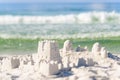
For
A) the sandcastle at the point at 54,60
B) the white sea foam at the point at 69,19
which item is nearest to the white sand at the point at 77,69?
the sandcastle at the point at 54,60

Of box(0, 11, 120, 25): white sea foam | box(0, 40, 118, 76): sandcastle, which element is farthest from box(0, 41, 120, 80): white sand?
box(0, 11, 120, 25): white sea foam

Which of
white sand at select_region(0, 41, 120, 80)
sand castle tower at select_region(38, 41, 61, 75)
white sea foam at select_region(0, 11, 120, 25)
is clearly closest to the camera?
white sand at select_region(0, 41, 120, 80)

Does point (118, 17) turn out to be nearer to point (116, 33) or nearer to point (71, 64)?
point (116, 33)

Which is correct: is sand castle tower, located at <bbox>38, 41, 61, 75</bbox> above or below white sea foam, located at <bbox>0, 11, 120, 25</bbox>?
below

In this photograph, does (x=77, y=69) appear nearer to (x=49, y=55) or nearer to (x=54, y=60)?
(x=54, y=60)

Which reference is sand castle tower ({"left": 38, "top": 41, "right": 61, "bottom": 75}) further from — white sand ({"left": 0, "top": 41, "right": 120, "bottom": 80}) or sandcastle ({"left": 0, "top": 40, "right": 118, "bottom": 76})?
white sand ({"left": 0, "top": 41, "right": 120, "bottom": 80})

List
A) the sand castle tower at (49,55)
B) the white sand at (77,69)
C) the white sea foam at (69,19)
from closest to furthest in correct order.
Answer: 1. the white sand at (77,69)
2. the sand castle tower at (49,55)
3. the white sea foam at (69,19)

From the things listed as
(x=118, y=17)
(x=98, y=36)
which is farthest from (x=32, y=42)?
(x=118, y=17)

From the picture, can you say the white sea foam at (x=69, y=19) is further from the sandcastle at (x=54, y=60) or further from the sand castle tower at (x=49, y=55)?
the sand castle tower at (x=49, y=55)
